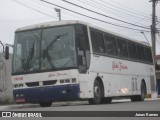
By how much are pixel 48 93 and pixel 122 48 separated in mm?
6779

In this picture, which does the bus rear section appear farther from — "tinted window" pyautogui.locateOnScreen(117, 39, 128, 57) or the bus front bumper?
"tinted window" pyautogui.locateOnScreen(117, 39, 128, 57)

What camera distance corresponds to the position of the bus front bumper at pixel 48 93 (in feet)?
61.6

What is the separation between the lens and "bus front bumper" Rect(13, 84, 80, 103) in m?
18.8

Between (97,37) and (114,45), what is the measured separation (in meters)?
2.47

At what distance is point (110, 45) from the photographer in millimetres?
22734

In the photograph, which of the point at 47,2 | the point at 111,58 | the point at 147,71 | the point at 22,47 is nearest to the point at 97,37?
the point at 111,58

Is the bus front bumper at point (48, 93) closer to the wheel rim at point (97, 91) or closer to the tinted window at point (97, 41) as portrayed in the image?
the wheel rim at point (97, 91)

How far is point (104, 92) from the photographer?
69.6ft

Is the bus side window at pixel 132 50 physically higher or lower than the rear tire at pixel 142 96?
higher

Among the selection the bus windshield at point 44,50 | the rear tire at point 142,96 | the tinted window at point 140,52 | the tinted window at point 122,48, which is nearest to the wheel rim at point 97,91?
the bus windshield at point 44,50

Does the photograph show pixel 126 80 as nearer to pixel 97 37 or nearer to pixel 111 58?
pixel 111 58

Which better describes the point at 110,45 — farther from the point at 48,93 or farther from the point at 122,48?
the point at 48,93

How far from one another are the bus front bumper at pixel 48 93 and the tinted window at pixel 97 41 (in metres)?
2.53

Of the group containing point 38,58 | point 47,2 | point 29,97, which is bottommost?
point 29,97
